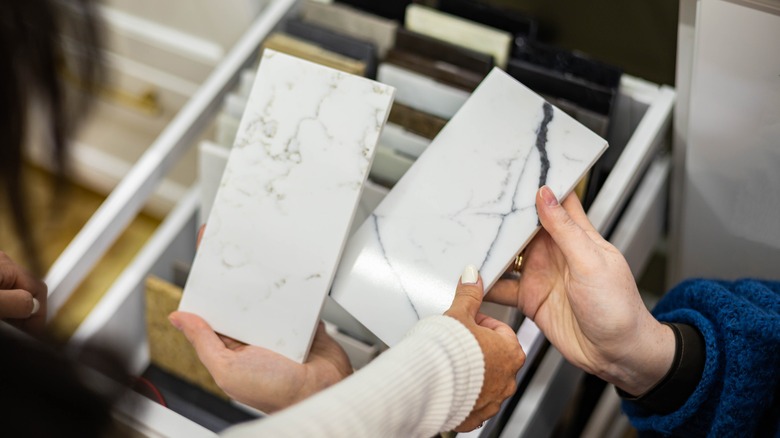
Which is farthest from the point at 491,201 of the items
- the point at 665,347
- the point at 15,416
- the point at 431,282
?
the point at 15,416

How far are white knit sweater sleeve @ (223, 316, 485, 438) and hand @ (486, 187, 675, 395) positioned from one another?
0.13 m

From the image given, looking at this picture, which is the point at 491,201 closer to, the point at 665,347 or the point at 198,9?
the point at 665,347

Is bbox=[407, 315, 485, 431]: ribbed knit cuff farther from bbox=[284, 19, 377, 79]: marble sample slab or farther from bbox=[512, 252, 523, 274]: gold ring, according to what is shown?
bbox=[284, 19, 377, 79]: marble sample slab

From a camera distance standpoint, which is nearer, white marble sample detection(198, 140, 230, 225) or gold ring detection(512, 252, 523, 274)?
gold ring detection(512, 252, 523, 274)

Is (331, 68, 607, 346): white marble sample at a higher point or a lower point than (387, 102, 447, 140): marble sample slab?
lower

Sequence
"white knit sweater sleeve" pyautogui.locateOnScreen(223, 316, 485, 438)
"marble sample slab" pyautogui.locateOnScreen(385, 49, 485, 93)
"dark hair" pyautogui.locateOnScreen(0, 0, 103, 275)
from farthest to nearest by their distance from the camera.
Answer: "marble sample slab" pyautogui.locateOnScreen(385, 49, 485, 93), "white knit sweater sleeve" pyautogui.locateOnScreen(223, 316, 485, 438), "dark hair" pyautogui.locateOnScreen(0, 0, 103, 275)

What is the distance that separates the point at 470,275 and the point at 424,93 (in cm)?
27

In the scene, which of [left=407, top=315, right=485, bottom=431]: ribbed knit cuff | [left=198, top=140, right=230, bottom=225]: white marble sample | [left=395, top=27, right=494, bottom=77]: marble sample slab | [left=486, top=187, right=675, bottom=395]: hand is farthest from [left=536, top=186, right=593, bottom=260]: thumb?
[left=198, top=140, right=230, bottom=225]: white marble sample

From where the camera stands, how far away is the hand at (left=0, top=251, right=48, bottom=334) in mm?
639

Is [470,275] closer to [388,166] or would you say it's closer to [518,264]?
[518,264]

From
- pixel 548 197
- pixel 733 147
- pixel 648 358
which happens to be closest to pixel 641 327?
pixel 648 358

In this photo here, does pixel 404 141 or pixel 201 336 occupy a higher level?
pixel 404 141

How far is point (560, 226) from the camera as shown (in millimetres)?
660

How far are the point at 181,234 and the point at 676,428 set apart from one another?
2.02 ft
